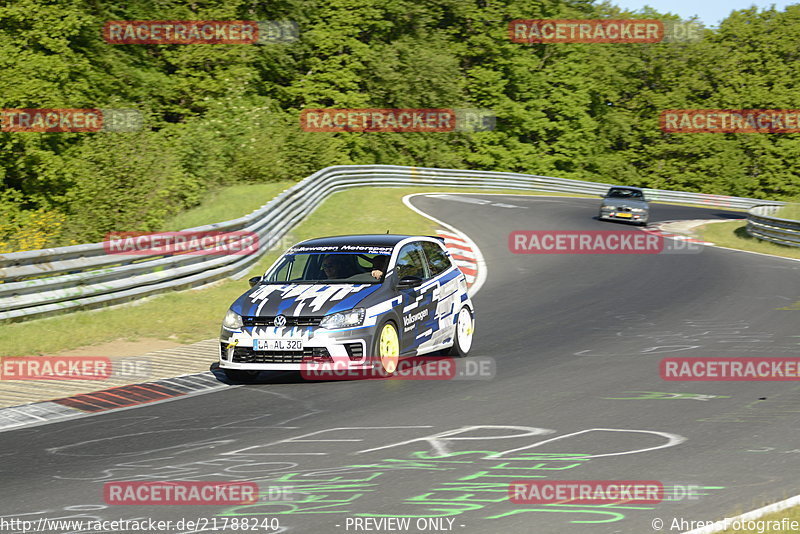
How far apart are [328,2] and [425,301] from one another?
50.2 m

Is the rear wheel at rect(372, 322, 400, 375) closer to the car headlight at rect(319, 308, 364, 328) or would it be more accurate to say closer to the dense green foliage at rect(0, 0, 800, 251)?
the car headlight at rect(319, 308, 364, 328)

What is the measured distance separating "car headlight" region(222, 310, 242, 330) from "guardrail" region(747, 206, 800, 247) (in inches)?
863

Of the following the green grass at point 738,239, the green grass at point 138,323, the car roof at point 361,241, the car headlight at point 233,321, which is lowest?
the green grass at point 738,239

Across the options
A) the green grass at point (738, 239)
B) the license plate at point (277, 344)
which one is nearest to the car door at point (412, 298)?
the license plate at point (277, 344)

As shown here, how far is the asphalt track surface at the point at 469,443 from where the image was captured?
628 centimetres

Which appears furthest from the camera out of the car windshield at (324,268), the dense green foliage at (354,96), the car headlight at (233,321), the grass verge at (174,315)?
the dense green foliage at (354,96)

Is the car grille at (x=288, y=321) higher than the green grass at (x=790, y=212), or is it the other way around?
the car grille at (x=288, y=321)

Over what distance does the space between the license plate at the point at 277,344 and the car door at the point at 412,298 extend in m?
1.36

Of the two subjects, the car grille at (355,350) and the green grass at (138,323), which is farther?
the green grass at (138,323)

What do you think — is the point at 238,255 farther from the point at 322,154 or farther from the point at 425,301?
the point at 322,154

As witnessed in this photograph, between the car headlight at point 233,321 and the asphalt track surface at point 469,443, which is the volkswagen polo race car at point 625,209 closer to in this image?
the asphalt track surface at point 469,443

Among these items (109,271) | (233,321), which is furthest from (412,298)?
(109,271)

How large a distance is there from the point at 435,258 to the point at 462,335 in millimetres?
1090

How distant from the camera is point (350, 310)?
10.8m
